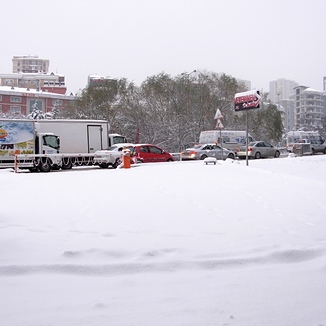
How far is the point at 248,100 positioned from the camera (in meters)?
20.3

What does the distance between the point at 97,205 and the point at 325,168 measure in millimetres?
14601

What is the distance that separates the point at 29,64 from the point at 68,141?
472ft

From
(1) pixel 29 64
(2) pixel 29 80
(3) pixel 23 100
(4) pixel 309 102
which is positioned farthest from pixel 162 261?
(1) pixel 29 64

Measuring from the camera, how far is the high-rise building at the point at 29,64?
16062cm

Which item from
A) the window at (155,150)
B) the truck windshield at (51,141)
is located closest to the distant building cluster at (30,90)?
the window at (155,150)

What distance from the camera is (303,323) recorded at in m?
3.78

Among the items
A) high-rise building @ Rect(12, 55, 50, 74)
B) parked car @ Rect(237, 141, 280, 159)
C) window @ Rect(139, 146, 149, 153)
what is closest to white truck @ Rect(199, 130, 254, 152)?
parked car @ Rect(237, 141, 280, 159)

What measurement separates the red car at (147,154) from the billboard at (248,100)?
8.35m

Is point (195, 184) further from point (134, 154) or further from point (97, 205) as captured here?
point (134, 154)

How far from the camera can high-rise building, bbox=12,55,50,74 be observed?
527 feet

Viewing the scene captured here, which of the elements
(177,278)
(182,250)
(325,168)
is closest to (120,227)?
(182,250)

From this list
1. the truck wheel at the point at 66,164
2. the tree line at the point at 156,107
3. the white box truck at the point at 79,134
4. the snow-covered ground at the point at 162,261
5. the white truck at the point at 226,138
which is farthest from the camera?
the tree line at the point at 156,107

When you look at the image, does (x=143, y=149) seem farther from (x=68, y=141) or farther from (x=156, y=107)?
(x=156, y=107)

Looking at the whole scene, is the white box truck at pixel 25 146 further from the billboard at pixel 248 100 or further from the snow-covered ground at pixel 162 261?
the snow-covered ground at pixel 162 261
